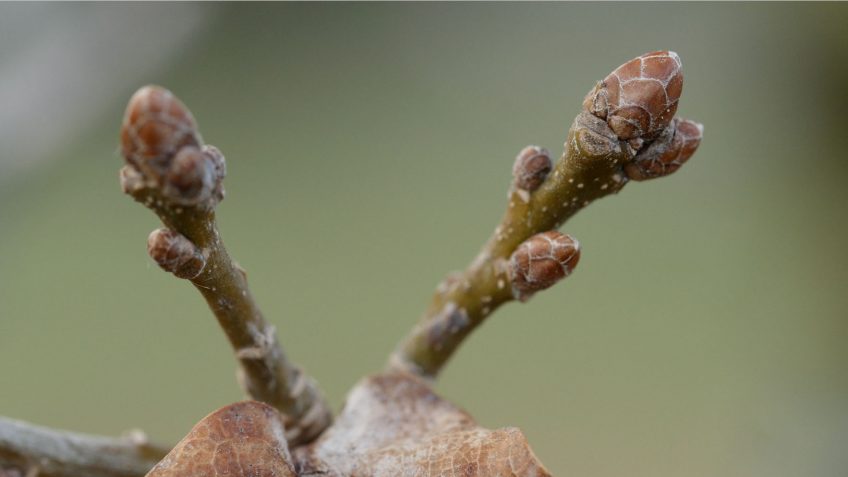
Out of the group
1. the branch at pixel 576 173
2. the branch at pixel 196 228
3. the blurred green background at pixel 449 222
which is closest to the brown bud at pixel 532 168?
the branch at pixel 576 173

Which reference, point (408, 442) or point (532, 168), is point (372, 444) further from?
point (532, 168)

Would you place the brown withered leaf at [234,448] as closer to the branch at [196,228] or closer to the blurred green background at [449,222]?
the branch at [196,228]

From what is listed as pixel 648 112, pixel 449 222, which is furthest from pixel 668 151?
pixel 449 222

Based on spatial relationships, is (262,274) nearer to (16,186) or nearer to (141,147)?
(16,186)

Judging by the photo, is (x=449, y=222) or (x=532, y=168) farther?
(x=449, y=222)

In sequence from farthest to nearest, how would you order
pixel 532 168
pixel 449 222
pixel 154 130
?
pixel 449 222, pixel 532 168, pixel 154 130
